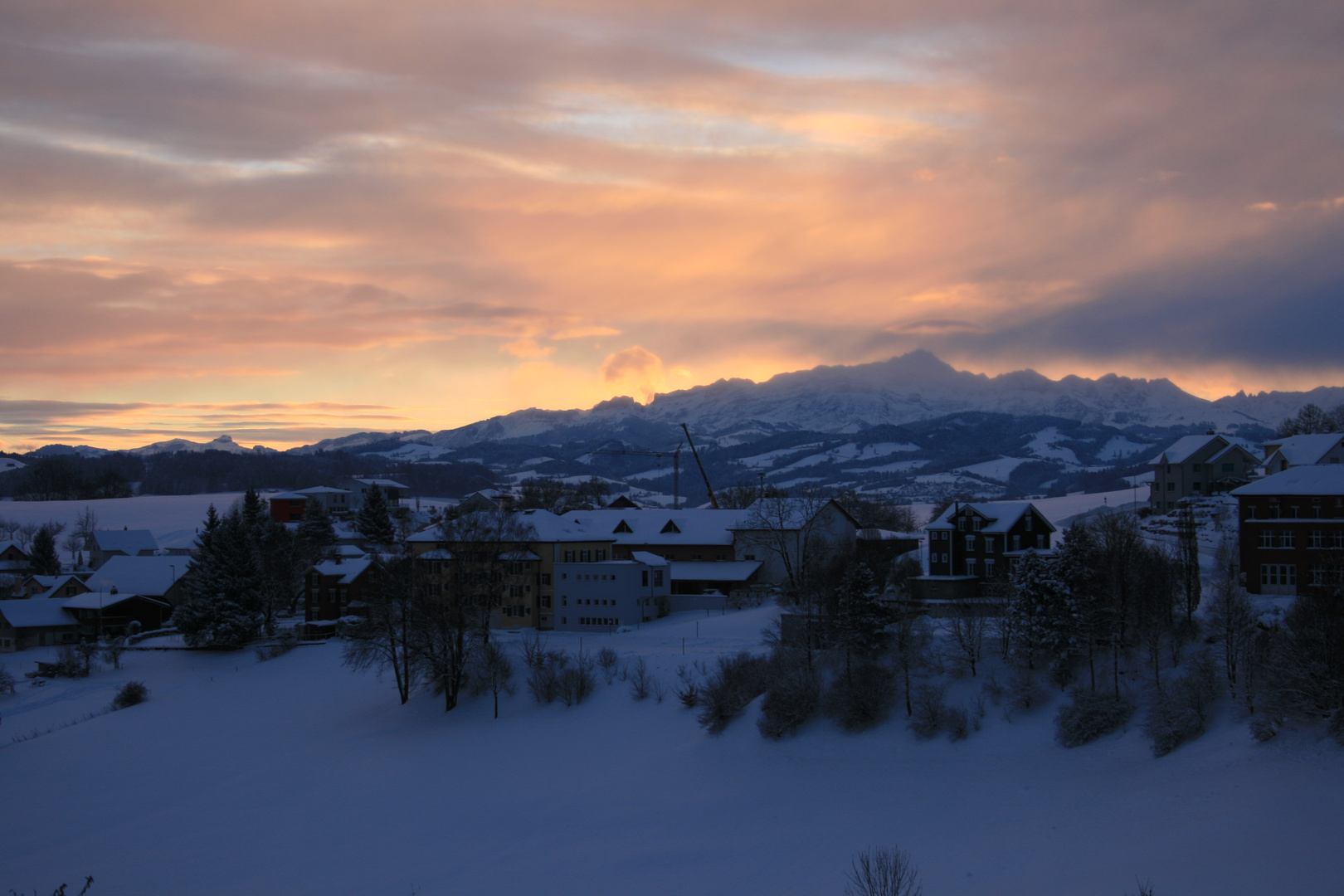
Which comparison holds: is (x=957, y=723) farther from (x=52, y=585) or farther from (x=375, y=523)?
(x=52, y=585)

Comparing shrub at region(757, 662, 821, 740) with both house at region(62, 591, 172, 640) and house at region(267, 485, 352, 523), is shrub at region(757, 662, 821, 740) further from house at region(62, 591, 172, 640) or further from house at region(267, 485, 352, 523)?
house at region(267, 485, 352, 523)

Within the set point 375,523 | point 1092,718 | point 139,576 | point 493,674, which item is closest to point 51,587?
point 139,576

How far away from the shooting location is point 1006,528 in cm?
5284

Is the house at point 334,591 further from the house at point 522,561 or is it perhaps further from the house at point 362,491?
the house at point 362,491

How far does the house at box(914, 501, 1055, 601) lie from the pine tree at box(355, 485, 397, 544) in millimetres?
72041

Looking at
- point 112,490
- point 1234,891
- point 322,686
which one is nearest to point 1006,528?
point 1234,891

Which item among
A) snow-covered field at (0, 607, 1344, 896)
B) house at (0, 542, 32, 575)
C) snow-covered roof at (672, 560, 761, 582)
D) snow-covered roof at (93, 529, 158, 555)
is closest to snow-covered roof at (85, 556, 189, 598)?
snow-covered field at (0, 607, 1344, 896)

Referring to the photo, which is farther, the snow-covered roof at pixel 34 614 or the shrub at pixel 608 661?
the snow-covered roof at pixel 34 614

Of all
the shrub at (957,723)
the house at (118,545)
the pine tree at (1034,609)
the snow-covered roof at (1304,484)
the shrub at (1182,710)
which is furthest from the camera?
the house at (118,545)

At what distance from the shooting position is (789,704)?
4112 cm

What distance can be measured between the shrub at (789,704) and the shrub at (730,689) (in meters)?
1.36

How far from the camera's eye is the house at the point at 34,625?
75438 mm

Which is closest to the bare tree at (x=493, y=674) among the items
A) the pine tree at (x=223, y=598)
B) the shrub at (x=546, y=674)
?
the shrub at (x=546, y=674)

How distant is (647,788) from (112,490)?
196268 millimetres
